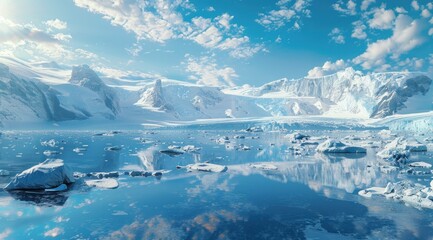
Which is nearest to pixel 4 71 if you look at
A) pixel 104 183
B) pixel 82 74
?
pixel 82 74

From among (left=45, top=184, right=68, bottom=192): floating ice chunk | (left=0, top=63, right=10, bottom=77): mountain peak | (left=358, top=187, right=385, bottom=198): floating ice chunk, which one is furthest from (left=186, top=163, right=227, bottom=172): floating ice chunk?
(left=0, top=63, right=10, bottom=77): mountain peak

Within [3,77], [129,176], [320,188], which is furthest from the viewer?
[3,77]

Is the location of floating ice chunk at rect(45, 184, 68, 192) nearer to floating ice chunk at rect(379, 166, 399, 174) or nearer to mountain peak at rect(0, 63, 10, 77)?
floating ice chunk at rect(379, 166, 399, 174)

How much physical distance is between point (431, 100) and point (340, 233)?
176m

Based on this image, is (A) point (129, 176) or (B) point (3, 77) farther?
(B) point (3, 77)

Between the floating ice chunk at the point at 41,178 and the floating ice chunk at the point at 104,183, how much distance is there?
1.29 metres

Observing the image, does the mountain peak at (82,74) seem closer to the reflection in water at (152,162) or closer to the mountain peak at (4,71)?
the mountain peak at (4,71)

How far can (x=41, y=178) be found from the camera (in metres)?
17.6

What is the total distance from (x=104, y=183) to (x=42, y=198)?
12.2 feet

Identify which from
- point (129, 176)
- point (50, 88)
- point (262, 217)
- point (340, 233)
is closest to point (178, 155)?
point (129, 176)

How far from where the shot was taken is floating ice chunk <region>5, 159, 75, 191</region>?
1738cm

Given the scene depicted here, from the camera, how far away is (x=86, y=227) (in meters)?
11.9

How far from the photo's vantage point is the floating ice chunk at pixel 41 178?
17.4m

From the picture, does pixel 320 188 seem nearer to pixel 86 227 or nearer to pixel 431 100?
pixel 86 227
